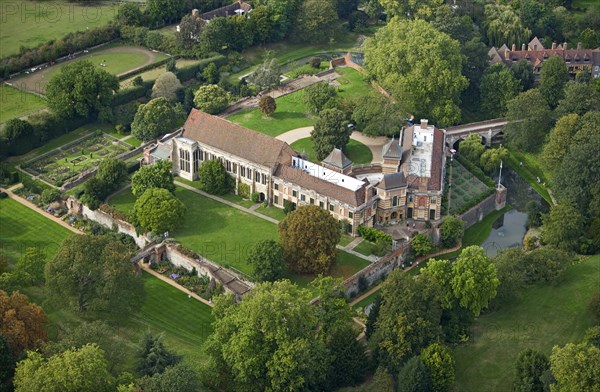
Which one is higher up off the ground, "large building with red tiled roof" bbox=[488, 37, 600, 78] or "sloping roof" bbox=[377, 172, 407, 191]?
"large building with red tiled roof" bbox=[488, 37, 600, 78]

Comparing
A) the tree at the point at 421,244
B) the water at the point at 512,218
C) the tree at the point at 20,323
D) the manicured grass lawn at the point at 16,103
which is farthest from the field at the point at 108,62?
the tree at the point at 421,244

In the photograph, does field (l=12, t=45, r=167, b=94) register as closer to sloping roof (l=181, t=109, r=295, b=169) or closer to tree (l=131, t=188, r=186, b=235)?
sloping roof (l=181, t=109, r=295, b=169)

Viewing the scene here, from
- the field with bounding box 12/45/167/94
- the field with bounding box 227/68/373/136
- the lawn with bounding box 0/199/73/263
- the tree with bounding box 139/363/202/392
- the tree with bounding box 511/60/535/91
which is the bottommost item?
the lawn with bounding box 0/199/73/263

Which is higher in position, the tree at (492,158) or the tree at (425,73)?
the tree at (425,73)

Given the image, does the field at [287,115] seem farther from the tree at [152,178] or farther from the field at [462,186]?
the field at [462,186]

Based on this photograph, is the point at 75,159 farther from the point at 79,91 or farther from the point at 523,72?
the point at 523,72

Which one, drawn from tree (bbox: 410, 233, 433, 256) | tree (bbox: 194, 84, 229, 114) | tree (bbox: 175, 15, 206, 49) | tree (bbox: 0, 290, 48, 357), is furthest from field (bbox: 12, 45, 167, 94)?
tree (bbox: 410, 233, 433, 256)

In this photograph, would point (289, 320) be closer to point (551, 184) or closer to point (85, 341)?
point (85, 341)
